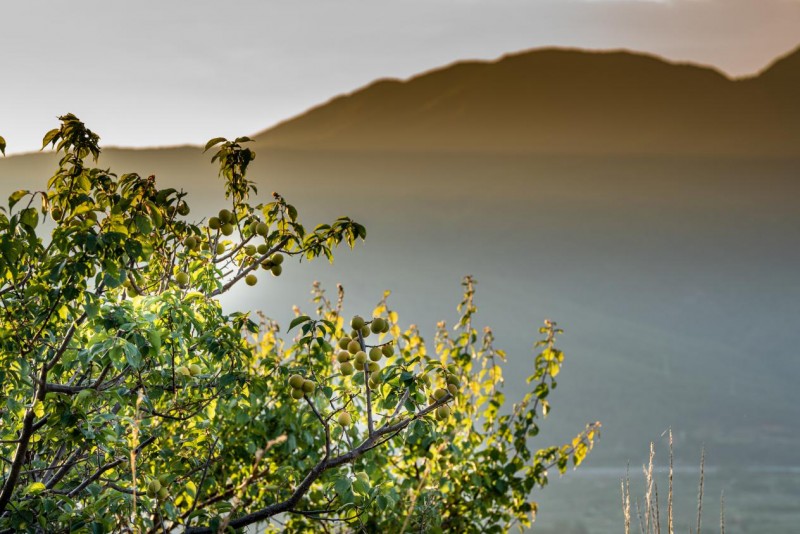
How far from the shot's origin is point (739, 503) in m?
19.4

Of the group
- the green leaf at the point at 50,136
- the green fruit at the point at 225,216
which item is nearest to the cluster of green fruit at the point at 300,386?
the green fruit at the point at 225,216

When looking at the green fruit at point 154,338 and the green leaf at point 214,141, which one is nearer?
the green fruit at point 154,338

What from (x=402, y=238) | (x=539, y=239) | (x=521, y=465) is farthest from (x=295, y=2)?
(x=539, y=239)

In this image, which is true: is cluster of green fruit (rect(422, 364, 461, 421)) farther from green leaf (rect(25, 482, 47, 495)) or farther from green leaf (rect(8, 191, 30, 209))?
green leaf (rect(8, 191, 30, 209))

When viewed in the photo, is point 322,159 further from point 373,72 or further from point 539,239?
point 373,72

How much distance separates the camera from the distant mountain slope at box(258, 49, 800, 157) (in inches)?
1845

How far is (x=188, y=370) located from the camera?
2.30m

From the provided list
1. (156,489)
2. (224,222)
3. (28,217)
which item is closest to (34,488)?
(156,489)

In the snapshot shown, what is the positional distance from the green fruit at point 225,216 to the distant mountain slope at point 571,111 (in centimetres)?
4319

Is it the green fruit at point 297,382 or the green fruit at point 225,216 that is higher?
the green fruit at point 225,216

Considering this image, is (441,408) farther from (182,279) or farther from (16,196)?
(16,196)

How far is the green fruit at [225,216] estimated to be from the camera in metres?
2.58

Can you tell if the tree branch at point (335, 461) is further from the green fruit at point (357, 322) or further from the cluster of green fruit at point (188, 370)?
the cluster of green fruit at point (188, 370)

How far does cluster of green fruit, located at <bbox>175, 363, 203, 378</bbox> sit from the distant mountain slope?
43.5 metres
